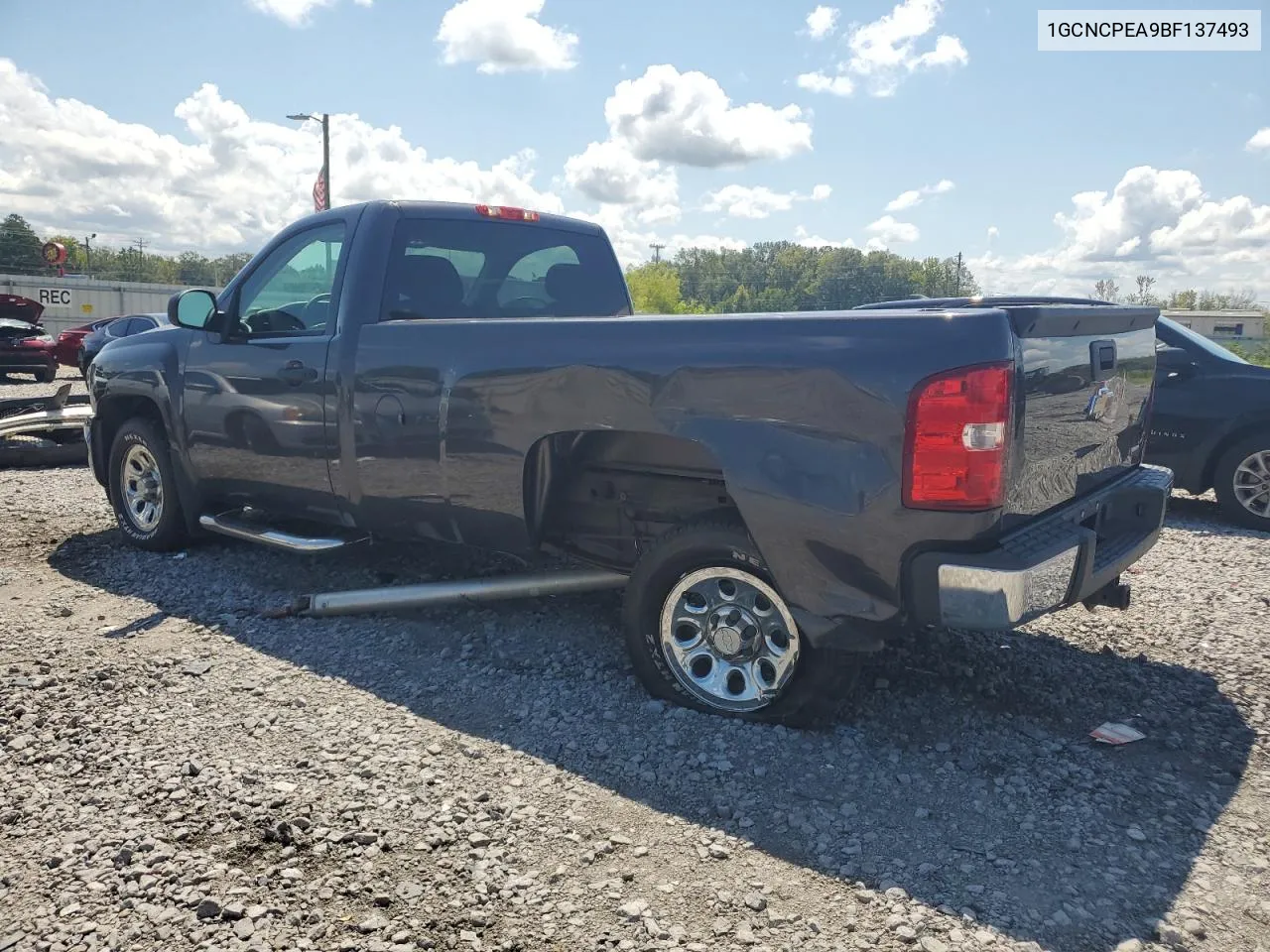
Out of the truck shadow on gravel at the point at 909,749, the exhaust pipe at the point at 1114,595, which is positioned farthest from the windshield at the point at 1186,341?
the exhaust pipe at the point at 1114,595

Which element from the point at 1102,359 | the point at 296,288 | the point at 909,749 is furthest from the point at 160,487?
the point at 1102,359

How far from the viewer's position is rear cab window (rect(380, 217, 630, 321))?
474 cm

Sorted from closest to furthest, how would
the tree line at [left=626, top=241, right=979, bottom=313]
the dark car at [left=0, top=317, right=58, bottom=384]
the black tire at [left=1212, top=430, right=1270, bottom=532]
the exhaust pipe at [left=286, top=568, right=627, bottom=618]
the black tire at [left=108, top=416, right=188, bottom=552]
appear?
the exhaust pipe at [left=286, top=568, right=627, bottom=618], the black tire at [left=108, top=416, right=188, bottom=552], the black tire at [left=1212, top=430, right=1270, bottom=532], the dark car at [left=0, top=317, right=58, bottom=384], the tree line at [left=626, top=241, right=979, bottom=313]

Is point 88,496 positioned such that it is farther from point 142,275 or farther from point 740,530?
point 142,275

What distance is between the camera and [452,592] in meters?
4.61

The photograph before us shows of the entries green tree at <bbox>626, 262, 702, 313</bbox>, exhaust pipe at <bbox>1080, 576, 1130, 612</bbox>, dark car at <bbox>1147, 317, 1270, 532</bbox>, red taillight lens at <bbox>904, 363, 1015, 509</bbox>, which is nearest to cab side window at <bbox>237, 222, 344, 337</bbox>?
red taillight lens at <bbox>904, 363, 1015, 509</bbox>

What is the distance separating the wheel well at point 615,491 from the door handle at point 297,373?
141 centimetres

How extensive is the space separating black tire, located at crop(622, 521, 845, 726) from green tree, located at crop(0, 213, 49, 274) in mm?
81909

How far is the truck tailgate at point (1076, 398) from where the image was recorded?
310cm

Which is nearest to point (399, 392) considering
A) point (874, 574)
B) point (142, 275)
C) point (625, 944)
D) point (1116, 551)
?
point (874, 574)

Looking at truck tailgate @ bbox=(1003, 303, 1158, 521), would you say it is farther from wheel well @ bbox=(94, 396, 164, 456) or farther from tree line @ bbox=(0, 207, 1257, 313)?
tree line @ bbox=(0, 207, 1257, 313)

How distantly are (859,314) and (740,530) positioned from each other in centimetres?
87

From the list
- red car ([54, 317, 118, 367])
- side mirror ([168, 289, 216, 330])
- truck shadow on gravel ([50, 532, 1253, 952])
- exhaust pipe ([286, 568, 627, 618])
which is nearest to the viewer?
truck shadow on gravel ([50, 532, 1253, 952])

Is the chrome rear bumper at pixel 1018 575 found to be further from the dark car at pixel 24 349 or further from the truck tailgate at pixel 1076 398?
the dark car at pixel 24 349
